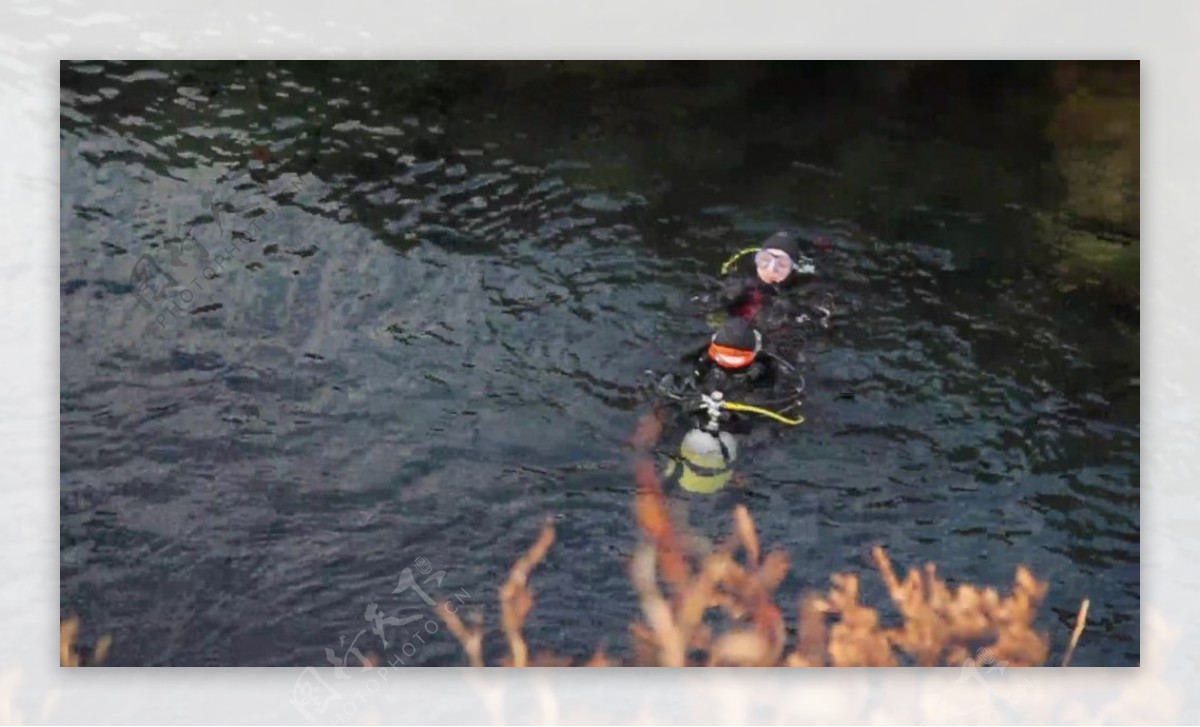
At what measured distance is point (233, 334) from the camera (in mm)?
1938

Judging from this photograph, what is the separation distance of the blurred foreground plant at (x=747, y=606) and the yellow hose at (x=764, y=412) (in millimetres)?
Answer: 135

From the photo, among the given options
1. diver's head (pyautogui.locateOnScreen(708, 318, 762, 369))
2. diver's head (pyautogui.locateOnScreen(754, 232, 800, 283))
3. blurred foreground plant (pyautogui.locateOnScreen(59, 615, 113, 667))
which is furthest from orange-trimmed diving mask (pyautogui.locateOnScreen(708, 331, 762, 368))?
blurred foreground plant (pyautogui.locateOnScreen(59, 615, 113, 667))

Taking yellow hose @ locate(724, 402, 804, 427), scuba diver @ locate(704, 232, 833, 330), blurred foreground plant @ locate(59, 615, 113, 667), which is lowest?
blurred foreground plant @ locate(59, 615, 113, 667)

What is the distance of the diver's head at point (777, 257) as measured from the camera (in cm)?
192

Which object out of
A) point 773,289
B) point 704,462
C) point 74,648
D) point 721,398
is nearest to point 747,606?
point 704,462

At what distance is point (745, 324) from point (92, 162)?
3.83 ft

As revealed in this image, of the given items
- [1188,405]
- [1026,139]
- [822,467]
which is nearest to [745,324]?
[822,467]

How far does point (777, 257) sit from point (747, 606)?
0.61 m

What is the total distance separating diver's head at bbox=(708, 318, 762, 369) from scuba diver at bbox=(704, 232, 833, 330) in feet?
0.08

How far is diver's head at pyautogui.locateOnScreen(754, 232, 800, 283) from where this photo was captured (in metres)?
1.92

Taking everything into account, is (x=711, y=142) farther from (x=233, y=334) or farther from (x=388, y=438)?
(x=233, y=334)

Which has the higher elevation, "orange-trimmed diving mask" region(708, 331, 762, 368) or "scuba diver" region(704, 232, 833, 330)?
"scuba diver" region(704, 232, 833, 330)

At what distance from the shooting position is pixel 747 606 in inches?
76.4

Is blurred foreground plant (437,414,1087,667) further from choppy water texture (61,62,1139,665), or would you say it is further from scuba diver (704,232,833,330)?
scuba diver (704,232,833,330)
